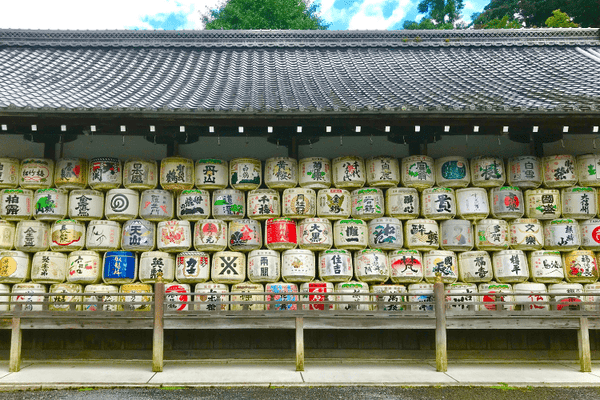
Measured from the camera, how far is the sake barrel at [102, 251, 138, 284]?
22.8 feet

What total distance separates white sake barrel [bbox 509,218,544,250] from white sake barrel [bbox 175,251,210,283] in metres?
4.95

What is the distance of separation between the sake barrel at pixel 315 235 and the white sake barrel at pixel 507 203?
276 cm

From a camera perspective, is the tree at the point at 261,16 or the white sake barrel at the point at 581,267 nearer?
the white sake barrel at the point at 581,267

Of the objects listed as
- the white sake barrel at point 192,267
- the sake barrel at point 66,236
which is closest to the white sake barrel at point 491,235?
the white sake barrel at point 192,267

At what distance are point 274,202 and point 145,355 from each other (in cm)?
323

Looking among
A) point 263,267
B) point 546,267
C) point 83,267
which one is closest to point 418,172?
point 546,267

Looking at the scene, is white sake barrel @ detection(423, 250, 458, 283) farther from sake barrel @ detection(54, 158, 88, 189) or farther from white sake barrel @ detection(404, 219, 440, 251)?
sake barrel @ detection(54, 158, 88, 189)

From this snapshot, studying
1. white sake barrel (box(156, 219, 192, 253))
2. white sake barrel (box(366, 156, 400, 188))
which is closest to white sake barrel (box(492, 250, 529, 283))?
white sake barrel (box(366, 156, 400, 188))

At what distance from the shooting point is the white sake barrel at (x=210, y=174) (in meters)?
7.40

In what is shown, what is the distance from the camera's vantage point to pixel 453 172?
7453 mm

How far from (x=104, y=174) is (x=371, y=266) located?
4564 mm

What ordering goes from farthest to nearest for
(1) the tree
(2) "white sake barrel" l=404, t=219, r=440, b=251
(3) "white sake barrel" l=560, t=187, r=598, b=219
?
(1) the tree, (3) "white sake barrel" l=560, t=187, r=598, b=219, (2) "white sake barrel" l=404, t=219, r=440, b=251

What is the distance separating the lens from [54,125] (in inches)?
270

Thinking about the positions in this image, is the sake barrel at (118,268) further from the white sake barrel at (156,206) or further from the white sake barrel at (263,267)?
the white sake barrel at (263,267)
